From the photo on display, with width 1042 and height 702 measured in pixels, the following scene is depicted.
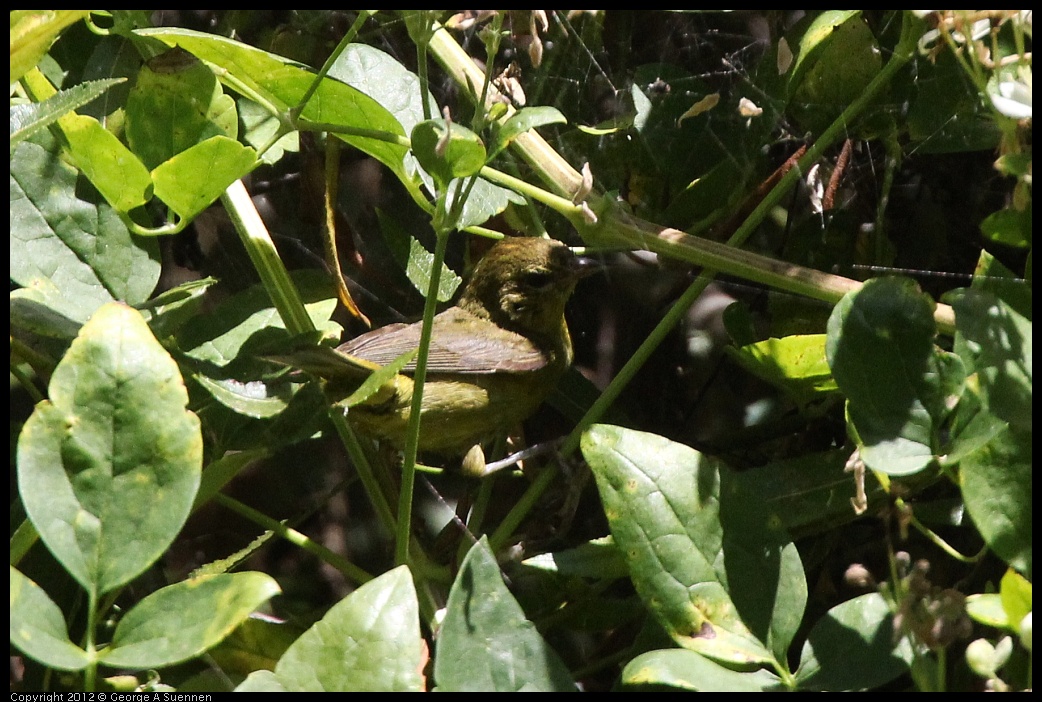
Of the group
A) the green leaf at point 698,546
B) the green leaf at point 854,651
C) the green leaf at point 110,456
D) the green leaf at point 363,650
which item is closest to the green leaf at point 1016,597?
the green leaf at point 854,651

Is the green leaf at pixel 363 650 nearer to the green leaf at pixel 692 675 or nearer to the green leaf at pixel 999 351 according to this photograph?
the green leaf at pixel 692 675

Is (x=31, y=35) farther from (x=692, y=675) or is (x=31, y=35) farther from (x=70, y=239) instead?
(x=692, y=675)

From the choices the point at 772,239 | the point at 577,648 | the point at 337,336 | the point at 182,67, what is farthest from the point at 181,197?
the point at 772,239

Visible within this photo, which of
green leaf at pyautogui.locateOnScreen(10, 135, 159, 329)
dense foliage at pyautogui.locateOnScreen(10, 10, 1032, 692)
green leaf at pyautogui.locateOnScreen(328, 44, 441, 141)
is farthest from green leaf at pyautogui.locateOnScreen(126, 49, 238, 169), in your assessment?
green leaf at pyautogui.locateOnScreen(328, 44, 441, 141)

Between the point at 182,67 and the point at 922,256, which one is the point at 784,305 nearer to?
the point at 922,256

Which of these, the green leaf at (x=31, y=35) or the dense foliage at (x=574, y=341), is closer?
the dense foliage at (x=574, y=341)

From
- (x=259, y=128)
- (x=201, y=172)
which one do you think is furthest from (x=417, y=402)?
(x=259, y=128)

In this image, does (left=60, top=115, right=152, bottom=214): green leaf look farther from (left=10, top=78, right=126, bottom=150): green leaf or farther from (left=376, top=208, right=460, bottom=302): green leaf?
(left=376, top=208, right=460, bottom=302): green leaf
